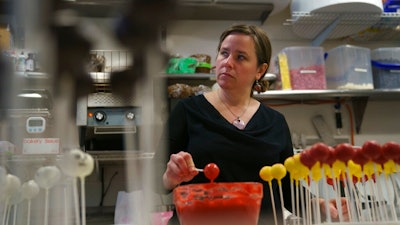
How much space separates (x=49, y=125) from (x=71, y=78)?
0.05 metres

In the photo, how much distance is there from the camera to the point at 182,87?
90.1 inches

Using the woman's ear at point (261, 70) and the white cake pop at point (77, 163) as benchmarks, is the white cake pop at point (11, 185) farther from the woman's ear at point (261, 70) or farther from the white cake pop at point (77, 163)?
the woman's ear at point (261, 70)

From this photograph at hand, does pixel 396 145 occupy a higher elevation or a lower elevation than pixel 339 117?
lower

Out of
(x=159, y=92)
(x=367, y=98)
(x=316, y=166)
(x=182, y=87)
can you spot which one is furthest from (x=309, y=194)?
(x=367, y=98)

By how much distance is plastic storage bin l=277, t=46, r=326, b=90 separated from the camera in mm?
2410

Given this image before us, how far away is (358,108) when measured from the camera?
→ 2.69 meters

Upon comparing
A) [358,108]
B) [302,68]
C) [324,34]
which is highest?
[324,34]

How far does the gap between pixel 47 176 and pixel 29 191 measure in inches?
1.1

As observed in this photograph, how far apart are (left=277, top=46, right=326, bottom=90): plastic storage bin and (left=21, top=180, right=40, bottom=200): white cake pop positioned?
219cm

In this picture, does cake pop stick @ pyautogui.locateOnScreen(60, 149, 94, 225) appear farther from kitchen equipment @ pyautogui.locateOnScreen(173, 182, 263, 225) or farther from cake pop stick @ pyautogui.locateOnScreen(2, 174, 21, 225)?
kitchen equipment @ pyautogui.locateOnScreen(173, 182, 263, 225)

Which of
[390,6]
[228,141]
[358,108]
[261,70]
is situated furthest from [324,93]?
[228,141]

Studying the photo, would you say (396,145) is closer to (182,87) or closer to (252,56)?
(252,56)

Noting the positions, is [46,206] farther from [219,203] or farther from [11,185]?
[219,203]

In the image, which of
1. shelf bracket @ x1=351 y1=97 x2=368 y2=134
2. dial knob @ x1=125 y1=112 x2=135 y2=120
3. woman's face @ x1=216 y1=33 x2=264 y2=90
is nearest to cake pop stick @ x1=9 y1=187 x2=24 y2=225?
dial knob @ x1=125 y1=112 x2=135 y2=120
